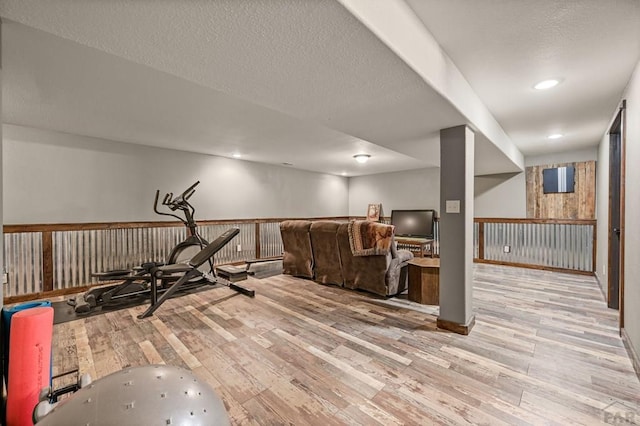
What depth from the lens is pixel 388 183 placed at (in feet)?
24.8

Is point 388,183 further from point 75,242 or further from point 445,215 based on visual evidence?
point 75,242

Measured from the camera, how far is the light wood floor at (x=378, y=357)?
1.52 m

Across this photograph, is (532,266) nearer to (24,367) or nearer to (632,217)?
(632,217)

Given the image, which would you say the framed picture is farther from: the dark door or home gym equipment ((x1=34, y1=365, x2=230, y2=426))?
home gym equipment ((x1=34, y1=365, x2=230, y2=426))

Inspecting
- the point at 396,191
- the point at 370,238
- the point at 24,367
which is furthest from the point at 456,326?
the point at 396,191

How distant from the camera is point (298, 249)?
442 cm

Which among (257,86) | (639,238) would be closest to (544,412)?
(639,238)

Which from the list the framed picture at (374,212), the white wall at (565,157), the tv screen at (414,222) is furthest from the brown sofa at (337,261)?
the framed picture at (374,212)

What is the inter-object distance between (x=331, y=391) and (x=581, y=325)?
8.60 feet

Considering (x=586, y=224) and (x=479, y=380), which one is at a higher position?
(x=586, y=224)

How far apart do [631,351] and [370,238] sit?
7.51 ft

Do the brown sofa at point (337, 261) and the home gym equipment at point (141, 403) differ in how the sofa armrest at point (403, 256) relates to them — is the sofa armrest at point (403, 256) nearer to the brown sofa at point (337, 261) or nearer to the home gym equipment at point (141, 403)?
the brown sofa at point (337, 261)

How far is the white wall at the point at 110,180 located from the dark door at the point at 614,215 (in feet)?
18.1

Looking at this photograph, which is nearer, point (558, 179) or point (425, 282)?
point (425, 282)
